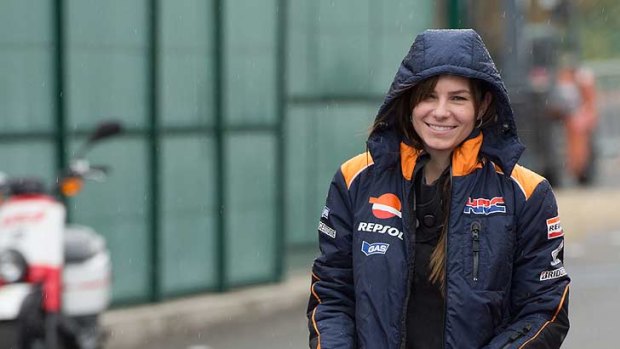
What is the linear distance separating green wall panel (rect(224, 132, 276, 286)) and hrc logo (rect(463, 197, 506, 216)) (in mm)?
7514

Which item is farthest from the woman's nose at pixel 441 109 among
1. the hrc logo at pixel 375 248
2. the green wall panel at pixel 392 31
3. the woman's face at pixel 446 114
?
the green wall panel at pixel 392 31

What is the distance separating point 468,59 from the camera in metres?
3.74

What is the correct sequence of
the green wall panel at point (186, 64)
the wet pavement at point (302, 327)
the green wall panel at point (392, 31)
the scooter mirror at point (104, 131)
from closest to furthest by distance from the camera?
the scooter mirror at point (104, 131) → the wet pavement at point (302, 327) → the green wall panel at point (186, 64) → the green wall panel at point (392, 31)

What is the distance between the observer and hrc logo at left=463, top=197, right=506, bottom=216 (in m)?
3.72

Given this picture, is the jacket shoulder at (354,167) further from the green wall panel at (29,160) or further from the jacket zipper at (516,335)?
the green wall panel at (29,160)

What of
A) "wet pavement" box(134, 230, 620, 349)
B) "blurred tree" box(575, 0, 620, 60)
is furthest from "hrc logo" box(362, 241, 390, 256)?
"blurred tree" box(575, 0, 620, 60)

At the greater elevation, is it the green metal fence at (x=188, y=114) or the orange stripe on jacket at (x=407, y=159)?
the orange stripe on jacket at (x=407, y=159)

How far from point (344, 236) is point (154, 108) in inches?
271

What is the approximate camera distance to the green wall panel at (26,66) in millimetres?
9688

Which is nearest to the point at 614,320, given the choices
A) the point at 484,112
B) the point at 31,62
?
the point at 31,62

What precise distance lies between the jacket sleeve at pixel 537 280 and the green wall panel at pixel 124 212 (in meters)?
6.67

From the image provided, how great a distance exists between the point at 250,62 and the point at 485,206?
7624 mm

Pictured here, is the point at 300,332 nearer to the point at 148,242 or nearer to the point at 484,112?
the point at 148,242

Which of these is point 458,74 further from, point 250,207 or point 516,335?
point 250,207
